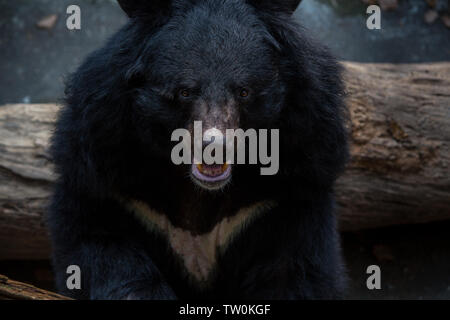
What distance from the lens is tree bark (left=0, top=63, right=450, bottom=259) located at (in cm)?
491

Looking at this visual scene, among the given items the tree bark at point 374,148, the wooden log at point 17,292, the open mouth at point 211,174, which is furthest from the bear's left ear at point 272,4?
the wooden log at point 17,292

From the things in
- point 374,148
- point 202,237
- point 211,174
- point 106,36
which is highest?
point 106,36

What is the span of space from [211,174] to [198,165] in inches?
3.0

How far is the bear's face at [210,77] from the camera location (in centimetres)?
325

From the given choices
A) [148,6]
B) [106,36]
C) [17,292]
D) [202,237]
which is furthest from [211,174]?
[106,36]

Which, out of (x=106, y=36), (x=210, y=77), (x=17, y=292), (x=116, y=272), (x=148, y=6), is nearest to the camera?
(x=17, y=292)

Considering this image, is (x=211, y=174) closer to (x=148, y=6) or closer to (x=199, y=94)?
(x=199, y=94)

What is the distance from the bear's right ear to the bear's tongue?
80 cm

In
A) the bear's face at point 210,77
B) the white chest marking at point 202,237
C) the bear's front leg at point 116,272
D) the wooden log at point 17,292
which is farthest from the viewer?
the white chest marking at point 202,237

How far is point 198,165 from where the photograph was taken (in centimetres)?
336

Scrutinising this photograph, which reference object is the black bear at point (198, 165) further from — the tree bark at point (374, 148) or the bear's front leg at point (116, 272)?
the tree bark at point (374, 148)

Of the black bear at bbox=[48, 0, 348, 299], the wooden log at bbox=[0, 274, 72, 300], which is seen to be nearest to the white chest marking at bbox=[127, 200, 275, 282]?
the black bear at bbox=[48, 0, 348, 299]

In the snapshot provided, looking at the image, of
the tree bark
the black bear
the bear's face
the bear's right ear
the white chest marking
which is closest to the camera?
the bear's face

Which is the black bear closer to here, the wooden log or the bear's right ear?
the bear's right ear
